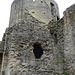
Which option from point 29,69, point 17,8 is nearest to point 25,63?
point 29,69

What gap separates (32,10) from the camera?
12.0 m

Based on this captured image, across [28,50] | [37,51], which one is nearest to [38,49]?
[37,51]

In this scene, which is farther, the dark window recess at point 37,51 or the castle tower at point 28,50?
the dark window recess at point 37,51

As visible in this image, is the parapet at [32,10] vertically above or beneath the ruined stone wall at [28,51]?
above

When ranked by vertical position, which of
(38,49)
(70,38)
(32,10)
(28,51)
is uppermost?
(32,10)

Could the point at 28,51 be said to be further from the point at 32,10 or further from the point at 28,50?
the point at 32,10

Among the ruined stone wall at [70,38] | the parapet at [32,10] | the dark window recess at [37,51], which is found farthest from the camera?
the parapet at [32,10]

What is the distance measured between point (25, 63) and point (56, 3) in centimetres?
879

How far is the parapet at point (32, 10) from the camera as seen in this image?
11.9m

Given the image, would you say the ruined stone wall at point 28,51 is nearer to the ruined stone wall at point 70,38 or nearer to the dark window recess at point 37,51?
the dark window recess at point 37,51

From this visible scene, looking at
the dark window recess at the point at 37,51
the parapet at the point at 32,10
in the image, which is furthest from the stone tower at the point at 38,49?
the parapet at the point at 32,10

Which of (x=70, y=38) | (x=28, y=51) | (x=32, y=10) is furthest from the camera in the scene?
(x=32, y=10)

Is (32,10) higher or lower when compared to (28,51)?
higher

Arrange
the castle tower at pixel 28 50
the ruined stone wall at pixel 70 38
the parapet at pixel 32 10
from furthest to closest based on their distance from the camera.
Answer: the parapet at pixel 32 10
the castle tower at pixel 28 50
the ruined stone wall at pixel 70 38
